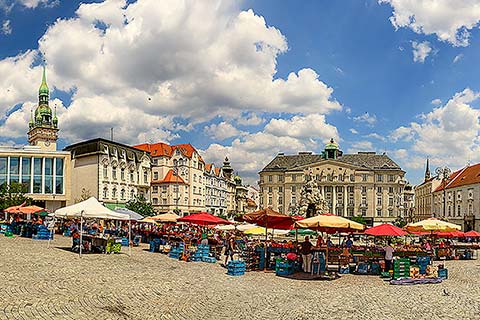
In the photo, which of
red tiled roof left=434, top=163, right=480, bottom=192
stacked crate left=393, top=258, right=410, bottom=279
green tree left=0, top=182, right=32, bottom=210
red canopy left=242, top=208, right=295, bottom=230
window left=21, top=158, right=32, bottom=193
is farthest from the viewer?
red tiled roof left=434, top=163, right=480, bottom=192

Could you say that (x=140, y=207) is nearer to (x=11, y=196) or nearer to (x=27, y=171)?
(x=27, y=171)

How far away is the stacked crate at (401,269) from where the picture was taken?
19.2m

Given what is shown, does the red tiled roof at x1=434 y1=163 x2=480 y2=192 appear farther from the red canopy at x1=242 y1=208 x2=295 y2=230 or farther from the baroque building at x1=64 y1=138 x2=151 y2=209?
the red canopy at x1=242 y1=208 x2=295 y2=230

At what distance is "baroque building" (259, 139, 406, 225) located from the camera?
4350 inches

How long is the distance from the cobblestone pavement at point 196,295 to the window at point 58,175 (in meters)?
46.8

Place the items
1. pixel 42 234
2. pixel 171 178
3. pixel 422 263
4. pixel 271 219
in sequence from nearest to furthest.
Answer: pixel 422 263 < pixel 271 219 < pixel 42 234 < pixel 171 178

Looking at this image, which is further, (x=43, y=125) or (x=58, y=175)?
(x=43, y=125)

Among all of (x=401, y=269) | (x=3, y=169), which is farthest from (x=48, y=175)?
(x=401, y=269)

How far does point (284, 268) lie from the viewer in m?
20.0

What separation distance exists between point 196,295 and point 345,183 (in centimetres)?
10060

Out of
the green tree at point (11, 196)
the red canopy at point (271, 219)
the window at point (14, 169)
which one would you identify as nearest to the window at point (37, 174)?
the window at point (14, 169)

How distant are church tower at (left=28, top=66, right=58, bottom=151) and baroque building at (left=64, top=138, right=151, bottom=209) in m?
56.6

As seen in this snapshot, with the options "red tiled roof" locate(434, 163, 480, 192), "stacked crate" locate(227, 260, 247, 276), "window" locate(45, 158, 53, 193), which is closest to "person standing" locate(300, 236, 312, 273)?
"stacked crate" locate(227, 260, 247, 276)

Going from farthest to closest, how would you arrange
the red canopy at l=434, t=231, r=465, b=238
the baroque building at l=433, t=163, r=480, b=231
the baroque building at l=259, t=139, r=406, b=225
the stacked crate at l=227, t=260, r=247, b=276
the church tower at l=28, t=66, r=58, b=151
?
the church tower at l=28, t=66, r=58, b=151 < the baroque building at l=259, t=139, r=406, b=225 < the baroque building at l=433, t=163, r=480, b=231 < the red canopy at l=434, t=231, r=465, b=238 < the stacked crate at l=227, t=260, r=247, b=276
